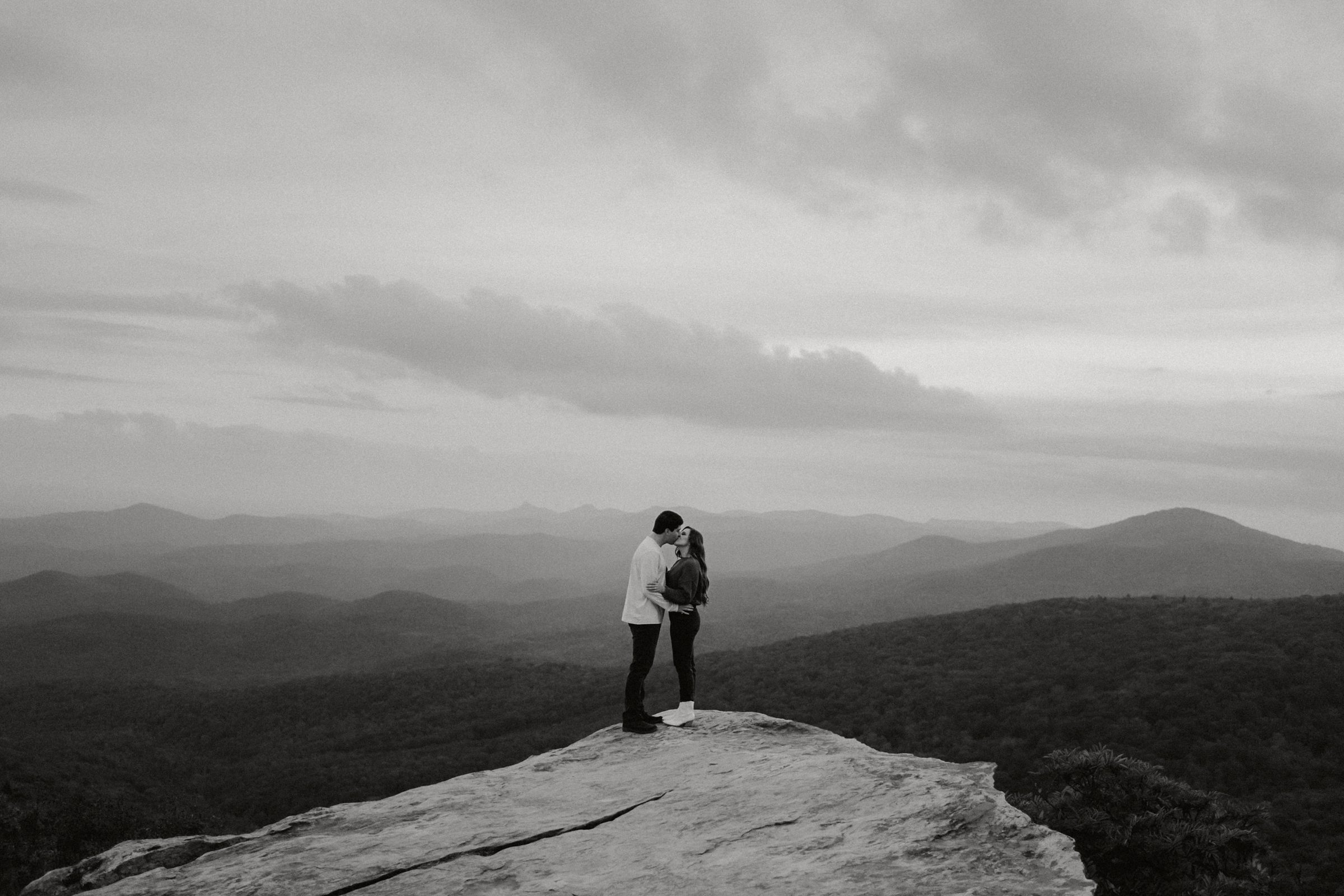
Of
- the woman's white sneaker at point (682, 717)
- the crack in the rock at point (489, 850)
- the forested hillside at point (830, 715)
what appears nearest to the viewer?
the crack in the rock at point (489, 850)

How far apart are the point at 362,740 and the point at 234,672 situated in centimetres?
5187

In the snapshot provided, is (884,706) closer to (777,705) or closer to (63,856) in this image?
(777,705)

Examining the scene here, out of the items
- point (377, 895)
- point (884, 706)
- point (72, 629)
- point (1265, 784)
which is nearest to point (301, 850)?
point (377, 895)

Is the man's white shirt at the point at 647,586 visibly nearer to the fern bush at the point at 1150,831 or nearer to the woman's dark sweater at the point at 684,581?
the woman's dark sweater at the point at 684,581

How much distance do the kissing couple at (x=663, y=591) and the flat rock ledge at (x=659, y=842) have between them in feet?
5.66

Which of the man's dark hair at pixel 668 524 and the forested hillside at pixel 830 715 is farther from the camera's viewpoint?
the forested hillside at pixel 830 715

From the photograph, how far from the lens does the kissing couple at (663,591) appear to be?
1223cm

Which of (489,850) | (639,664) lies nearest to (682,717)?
(639,664)

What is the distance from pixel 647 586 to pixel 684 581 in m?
0.60

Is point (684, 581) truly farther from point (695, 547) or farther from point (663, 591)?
point (695, 547)

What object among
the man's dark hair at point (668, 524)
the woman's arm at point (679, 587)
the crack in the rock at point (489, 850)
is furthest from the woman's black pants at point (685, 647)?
the crack in the rock at point (489, 850)

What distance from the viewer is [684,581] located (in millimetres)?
12242

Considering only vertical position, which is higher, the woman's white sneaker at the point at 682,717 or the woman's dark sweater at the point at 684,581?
the woman's dark sweater at the point at 684,581

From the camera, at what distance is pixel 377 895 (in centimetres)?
768
